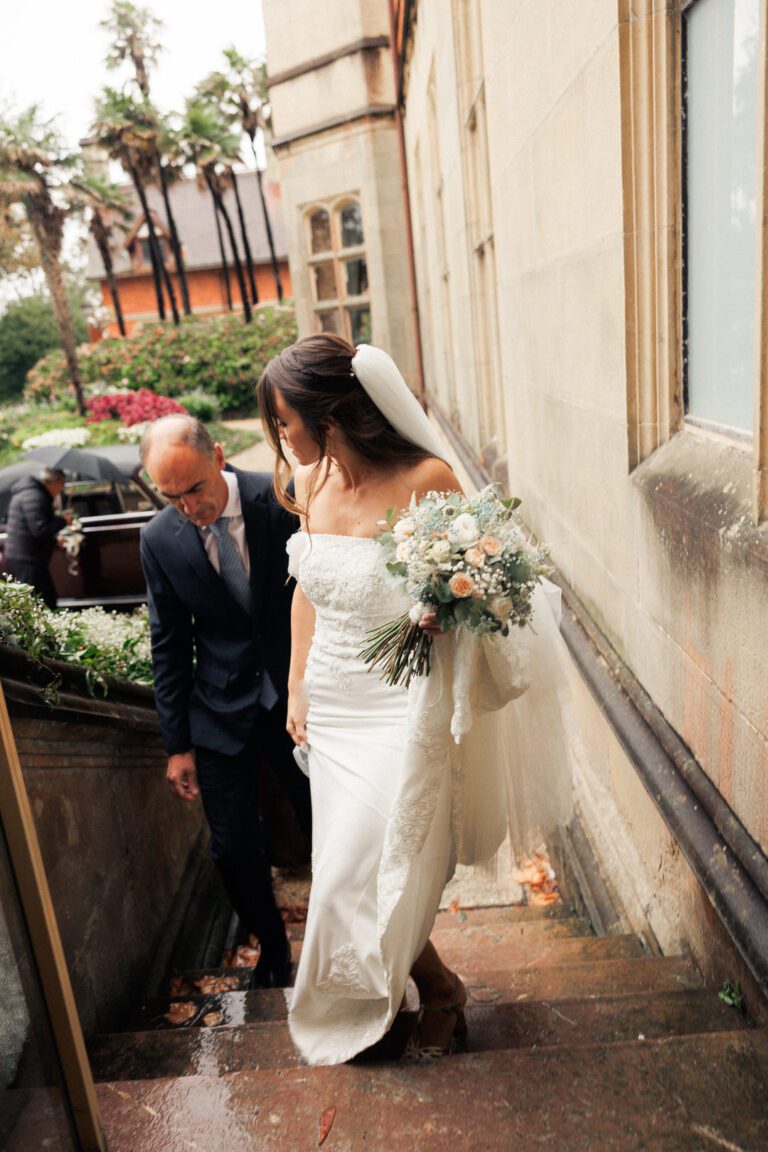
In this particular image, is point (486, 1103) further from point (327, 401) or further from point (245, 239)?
point (245, 239)

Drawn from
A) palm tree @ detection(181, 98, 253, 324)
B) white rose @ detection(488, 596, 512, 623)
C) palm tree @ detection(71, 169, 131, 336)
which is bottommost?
white rose @ detection(488, 596, 512, 623)

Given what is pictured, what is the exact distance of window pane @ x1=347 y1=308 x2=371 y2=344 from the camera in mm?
16031

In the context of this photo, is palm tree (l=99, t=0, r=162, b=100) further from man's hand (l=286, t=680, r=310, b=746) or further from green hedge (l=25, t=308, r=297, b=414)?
man's hand (l=286, t=680, r=310, b=746)

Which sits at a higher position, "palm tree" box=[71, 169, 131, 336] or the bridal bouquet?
"palm tree" box=[71, 169, 131, 336]

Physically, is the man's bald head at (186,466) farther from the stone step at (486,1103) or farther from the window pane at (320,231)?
the window pane at (320,231)

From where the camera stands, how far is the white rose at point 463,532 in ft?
7.87

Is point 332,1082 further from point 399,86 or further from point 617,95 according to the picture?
point 399,86

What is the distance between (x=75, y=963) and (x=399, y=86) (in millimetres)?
12550

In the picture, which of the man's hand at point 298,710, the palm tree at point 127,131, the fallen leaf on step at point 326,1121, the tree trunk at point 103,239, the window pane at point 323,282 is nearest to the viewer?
the fallen leaf on step at point 326,1121

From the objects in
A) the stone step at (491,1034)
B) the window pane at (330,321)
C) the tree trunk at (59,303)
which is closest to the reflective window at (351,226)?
the window pane at (330,321)

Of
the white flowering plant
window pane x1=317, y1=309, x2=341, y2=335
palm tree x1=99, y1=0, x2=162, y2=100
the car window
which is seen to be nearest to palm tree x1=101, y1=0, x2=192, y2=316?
palm tree x1=99, y1=0, x2=162, y2=100

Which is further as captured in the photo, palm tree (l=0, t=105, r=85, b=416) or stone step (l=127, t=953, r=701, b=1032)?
palm tree (l=0, t=105, r=85, b=416)

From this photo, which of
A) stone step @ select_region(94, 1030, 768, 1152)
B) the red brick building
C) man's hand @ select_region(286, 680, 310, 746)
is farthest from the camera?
the red brick building

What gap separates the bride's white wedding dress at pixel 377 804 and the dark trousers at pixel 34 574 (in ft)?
21.2
